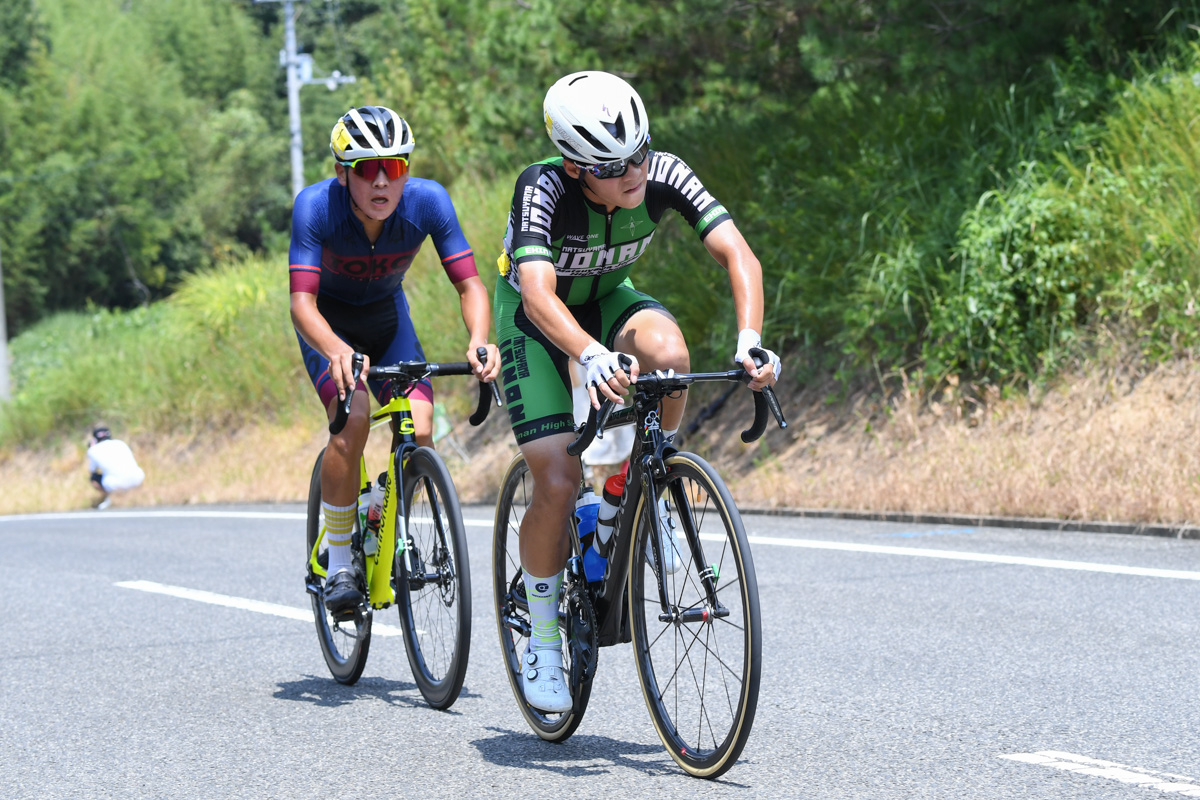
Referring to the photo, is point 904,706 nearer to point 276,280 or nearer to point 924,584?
point 924,584

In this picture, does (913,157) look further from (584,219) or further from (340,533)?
(584,219)

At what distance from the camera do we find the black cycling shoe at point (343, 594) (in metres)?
5.77

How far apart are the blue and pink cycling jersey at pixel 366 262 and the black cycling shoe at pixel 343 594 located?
709mm

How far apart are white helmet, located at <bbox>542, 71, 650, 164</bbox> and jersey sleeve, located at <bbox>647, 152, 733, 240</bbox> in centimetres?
32

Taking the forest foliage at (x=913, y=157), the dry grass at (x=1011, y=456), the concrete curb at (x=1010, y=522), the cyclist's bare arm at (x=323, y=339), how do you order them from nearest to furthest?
1. the cyclist's bare arm at (x=323, y=339)
2. the concrete curb at (x=1010, y=522)
3. the dry grass at (x=1011, y=456)
4. the forest foliage at (x=913, y=157)

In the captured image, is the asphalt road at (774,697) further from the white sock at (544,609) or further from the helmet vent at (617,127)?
the helmet vent at (617,127)

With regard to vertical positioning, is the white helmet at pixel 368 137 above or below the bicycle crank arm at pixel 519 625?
above

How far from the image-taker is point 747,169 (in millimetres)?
15031

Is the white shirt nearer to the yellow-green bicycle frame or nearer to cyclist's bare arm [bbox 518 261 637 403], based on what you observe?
the yellow-green bicycle frame

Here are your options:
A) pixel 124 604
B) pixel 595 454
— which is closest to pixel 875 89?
pixel 595 454

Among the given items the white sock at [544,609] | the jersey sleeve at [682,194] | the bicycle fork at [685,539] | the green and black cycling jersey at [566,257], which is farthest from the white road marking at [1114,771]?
the jersey sleeve at [682,194]

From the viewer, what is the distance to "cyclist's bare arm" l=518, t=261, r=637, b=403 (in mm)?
4172

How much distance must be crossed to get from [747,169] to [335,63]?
5551 centimetres

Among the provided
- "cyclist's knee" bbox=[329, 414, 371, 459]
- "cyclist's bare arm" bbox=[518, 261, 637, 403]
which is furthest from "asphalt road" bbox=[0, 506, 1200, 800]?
"cyclist's bare arm" bbox=[518, 261, 637, 403]
